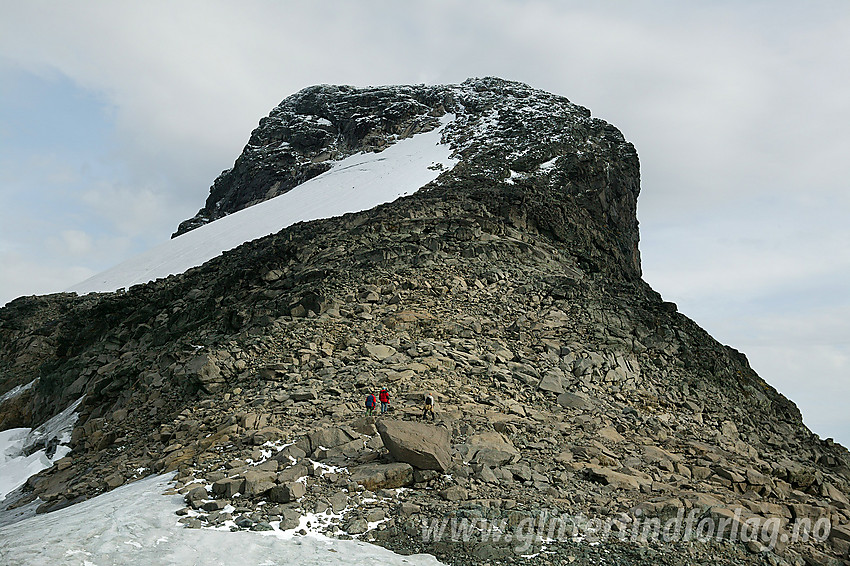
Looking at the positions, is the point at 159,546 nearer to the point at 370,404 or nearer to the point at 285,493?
the point at 285,493

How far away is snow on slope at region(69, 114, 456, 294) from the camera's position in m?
30.1

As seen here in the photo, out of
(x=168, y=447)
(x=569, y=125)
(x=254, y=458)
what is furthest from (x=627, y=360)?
(x=569, y=125)

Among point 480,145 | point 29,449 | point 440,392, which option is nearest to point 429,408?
point 440,392

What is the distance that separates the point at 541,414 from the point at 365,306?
6261 mm

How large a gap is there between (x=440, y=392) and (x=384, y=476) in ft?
13.1

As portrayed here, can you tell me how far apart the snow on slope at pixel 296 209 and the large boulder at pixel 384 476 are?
19.9 meters

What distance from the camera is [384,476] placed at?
31.5 ft

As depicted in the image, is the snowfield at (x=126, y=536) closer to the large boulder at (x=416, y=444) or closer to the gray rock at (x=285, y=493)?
the gray rock at (x=285, y=493)

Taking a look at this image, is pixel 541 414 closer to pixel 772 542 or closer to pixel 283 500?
pixel 772 542

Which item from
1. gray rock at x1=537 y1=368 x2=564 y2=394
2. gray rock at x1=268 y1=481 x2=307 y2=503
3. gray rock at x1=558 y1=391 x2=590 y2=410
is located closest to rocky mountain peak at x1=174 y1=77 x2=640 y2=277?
gray rock at x1=537 y1=368 x2=564 y2=394

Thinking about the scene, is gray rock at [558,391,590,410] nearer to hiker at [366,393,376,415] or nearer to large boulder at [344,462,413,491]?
hiker at [366,393,376,415]

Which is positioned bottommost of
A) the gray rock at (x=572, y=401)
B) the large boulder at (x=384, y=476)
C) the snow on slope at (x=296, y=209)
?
the large boulder at (x=384, y=476)

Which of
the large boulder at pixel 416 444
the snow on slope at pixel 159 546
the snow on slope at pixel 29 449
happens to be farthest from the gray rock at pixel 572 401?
the snow on slope at pixel 29 449

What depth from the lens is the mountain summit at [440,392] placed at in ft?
29.4
